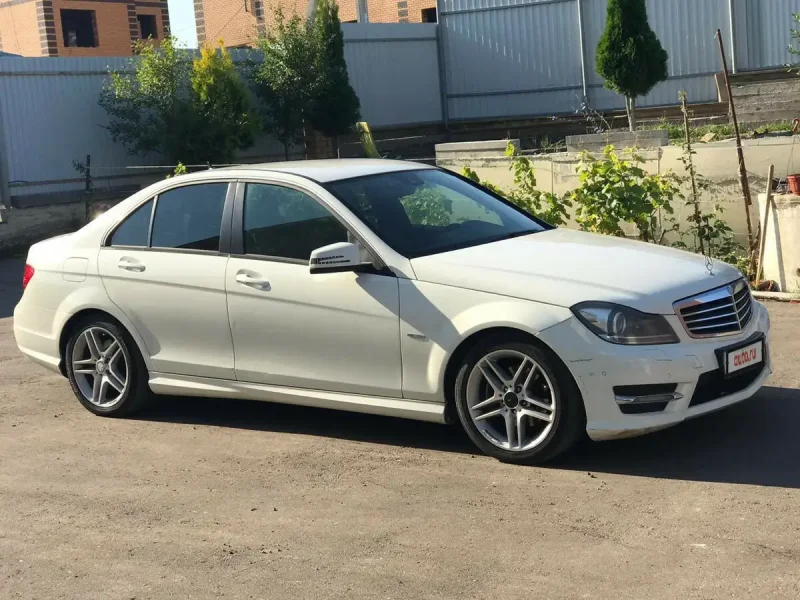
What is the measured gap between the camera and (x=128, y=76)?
21.1 meters

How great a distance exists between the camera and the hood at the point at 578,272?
5891 millimetres

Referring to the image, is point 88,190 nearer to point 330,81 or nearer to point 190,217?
point 330,81

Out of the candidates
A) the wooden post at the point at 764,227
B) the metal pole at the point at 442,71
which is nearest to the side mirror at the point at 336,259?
the wooden post at the point at 764,227

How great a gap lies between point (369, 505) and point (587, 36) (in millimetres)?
21872

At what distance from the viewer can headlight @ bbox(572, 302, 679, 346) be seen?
19.0 ft

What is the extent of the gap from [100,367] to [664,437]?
367cm

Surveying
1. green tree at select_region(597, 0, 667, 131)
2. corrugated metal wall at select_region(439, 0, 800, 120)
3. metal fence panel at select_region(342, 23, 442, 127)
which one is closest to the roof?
green tree at select_region(597, 0, 667, 131)

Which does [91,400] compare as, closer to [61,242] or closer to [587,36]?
[61,242]

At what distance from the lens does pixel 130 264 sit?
7.51 meters

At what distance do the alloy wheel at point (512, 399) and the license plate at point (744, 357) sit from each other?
3.05ft

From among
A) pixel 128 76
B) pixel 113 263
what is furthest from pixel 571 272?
pixel 128 76

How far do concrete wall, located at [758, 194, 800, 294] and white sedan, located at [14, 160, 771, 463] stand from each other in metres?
3.55

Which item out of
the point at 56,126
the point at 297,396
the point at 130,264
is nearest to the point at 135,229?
Result: the point at 130,264

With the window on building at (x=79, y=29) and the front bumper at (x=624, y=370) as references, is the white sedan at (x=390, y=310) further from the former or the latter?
the window on building at (x=79, y=29)
